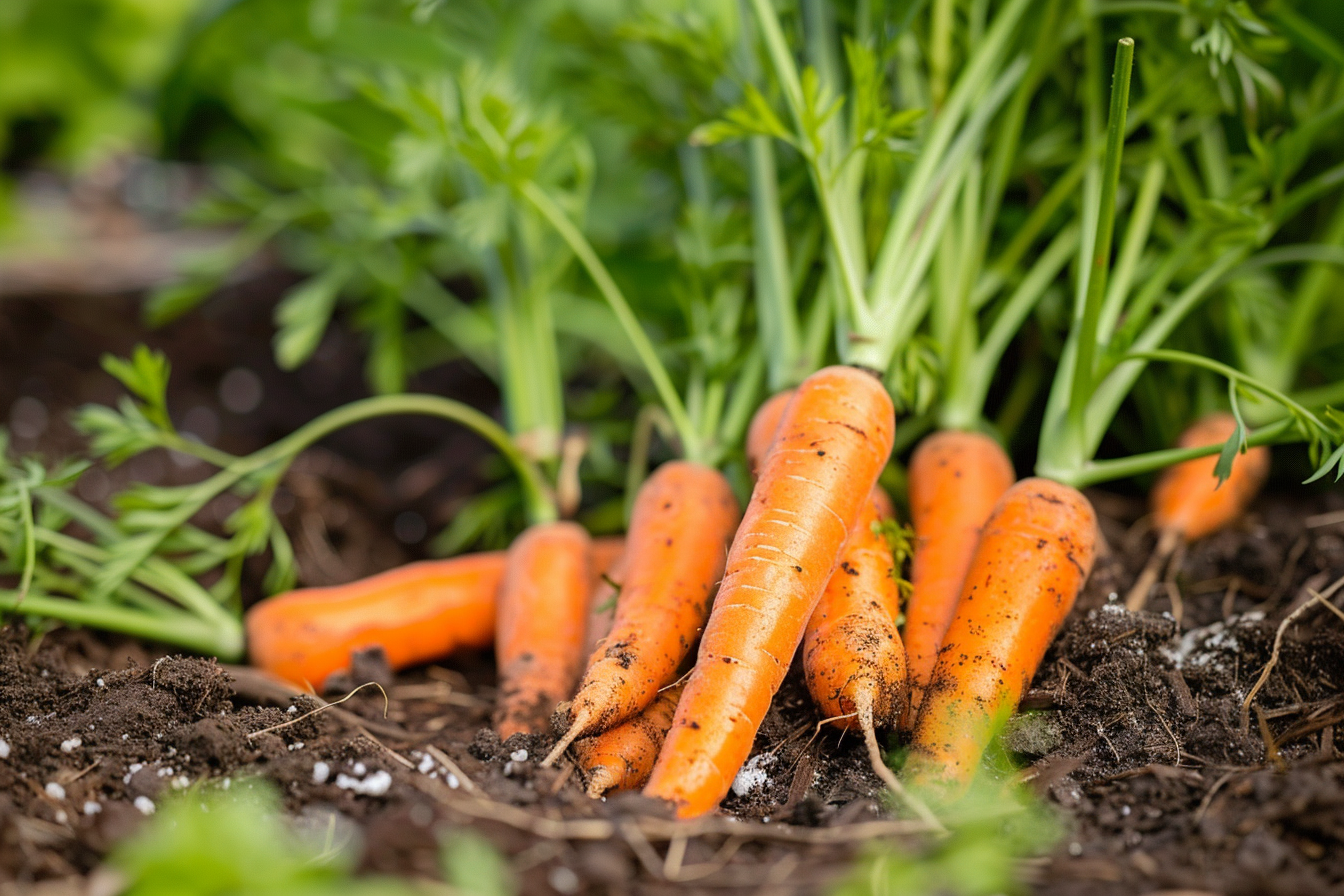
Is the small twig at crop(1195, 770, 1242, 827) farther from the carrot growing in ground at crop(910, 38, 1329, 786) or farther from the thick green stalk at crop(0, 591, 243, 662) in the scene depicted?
the thick green stalk at crop(0, 591, 243, 662)

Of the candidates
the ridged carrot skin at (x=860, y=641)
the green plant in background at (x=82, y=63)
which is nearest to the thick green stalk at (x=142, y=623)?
the ridged carrot skin at (x=860, y=641)

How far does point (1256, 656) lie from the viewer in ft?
4.25

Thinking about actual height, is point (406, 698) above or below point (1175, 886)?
below

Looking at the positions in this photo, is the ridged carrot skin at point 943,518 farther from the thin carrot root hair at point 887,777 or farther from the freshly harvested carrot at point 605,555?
the freshly harvested carrot at point 605,555

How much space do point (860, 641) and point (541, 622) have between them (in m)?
0.58

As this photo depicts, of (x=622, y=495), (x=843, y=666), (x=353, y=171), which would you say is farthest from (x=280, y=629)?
(x=353, y=171)

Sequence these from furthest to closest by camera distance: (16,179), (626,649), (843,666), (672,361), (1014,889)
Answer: (16,179)
(672,361)
(626,649)
(843,666)
(1014,889)

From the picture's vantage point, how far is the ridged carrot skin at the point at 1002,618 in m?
1.18

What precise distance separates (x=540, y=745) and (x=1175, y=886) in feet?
2.45

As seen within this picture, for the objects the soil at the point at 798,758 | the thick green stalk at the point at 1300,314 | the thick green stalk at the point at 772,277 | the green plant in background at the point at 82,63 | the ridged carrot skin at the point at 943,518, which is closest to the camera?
the soil at the point at 798,758

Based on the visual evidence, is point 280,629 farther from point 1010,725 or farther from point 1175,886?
point 1175,886

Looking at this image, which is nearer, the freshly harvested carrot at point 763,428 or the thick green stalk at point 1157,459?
the thick green stalk at point 1157,459

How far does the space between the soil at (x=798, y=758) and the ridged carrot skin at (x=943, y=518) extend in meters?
0.16

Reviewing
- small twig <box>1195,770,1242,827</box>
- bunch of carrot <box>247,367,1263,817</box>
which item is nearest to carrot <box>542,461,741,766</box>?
bunch of carrot <box>247,367,1263,817</box>
